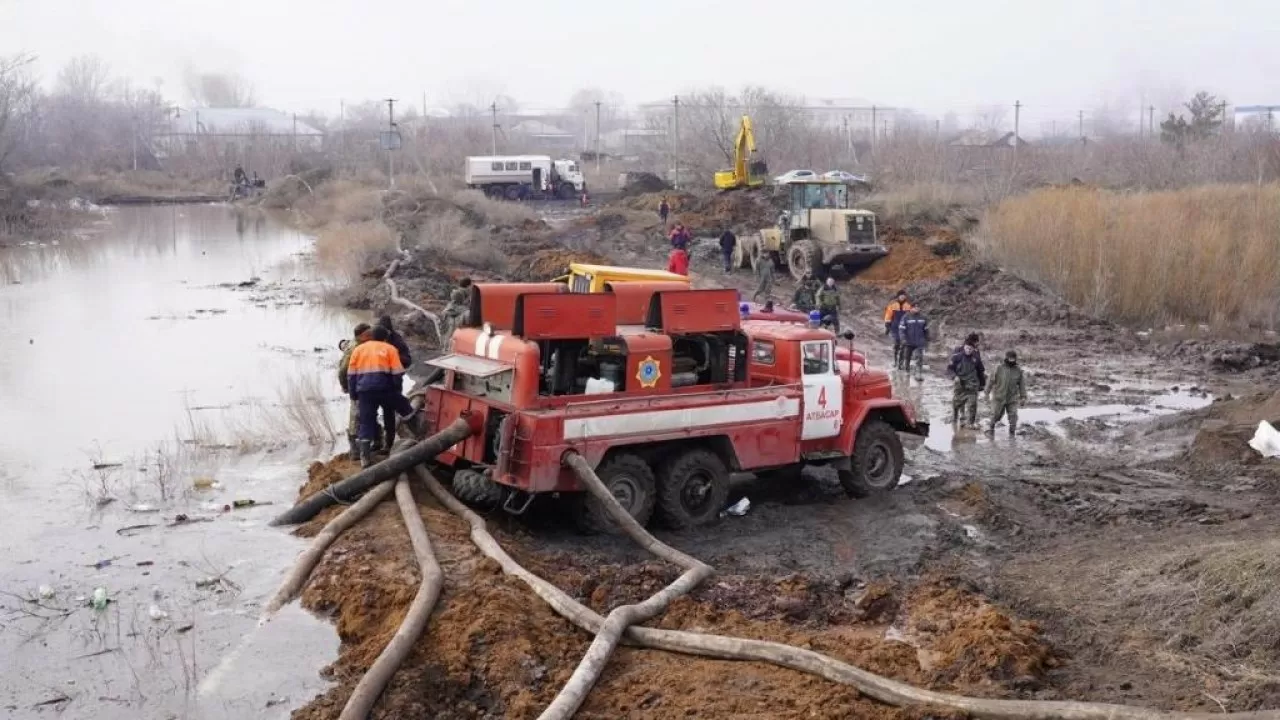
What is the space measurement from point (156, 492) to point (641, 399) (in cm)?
511

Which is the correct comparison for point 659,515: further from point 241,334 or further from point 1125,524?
point 241,334

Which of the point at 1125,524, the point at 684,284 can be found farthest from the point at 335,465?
the point at 1125,524

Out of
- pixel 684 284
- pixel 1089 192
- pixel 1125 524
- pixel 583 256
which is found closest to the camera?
pixel 1125 524

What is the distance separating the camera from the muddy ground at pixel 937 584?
7.29 meters

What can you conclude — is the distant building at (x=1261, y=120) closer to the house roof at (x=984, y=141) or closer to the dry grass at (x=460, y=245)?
the house roof at (x=984, y=141)

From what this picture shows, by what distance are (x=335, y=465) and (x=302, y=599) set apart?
328 centimetres

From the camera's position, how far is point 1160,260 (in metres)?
25.6

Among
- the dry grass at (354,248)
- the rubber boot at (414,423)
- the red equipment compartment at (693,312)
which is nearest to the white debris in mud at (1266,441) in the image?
the red equipment compartment at (693,312)

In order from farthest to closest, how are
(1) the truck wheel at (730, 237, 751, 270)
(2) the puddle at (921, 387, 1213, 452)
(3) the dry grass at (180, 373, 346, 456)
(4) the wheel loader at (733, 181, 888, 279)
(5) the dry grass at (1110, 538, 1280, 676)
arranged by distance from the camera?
(1) the truck wheel at (730, 237, 751, 270) < (4) the wheel loader at (733, 181, 888, 279) < (2) the puddle at (921, 387, 1213, 452) < (3) the dry grass at (180, 373, 346, 456) < (5) the dry grass at (1110, 538, 1280, 676)

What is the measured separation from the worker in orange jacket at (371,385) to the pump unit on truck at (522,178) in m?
51.0

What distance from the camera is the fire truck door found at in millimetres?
12398

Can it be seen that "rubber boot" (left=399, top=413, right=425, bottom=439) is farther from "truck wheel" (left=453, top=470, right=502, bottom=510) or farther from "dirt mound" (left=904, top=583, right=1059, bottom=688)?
"dirt mound" (left=904, top=583, right=1059, bottom=688)

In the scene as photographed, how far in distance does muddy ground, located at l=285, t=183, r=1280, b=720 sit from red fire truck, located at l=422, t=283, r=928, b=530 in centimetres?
50

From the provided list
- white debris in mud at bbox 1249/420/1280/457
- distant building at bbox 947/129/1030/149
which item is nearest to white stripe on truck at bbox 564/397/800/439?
white debris in mud at bbox 1249/420/1280/457
